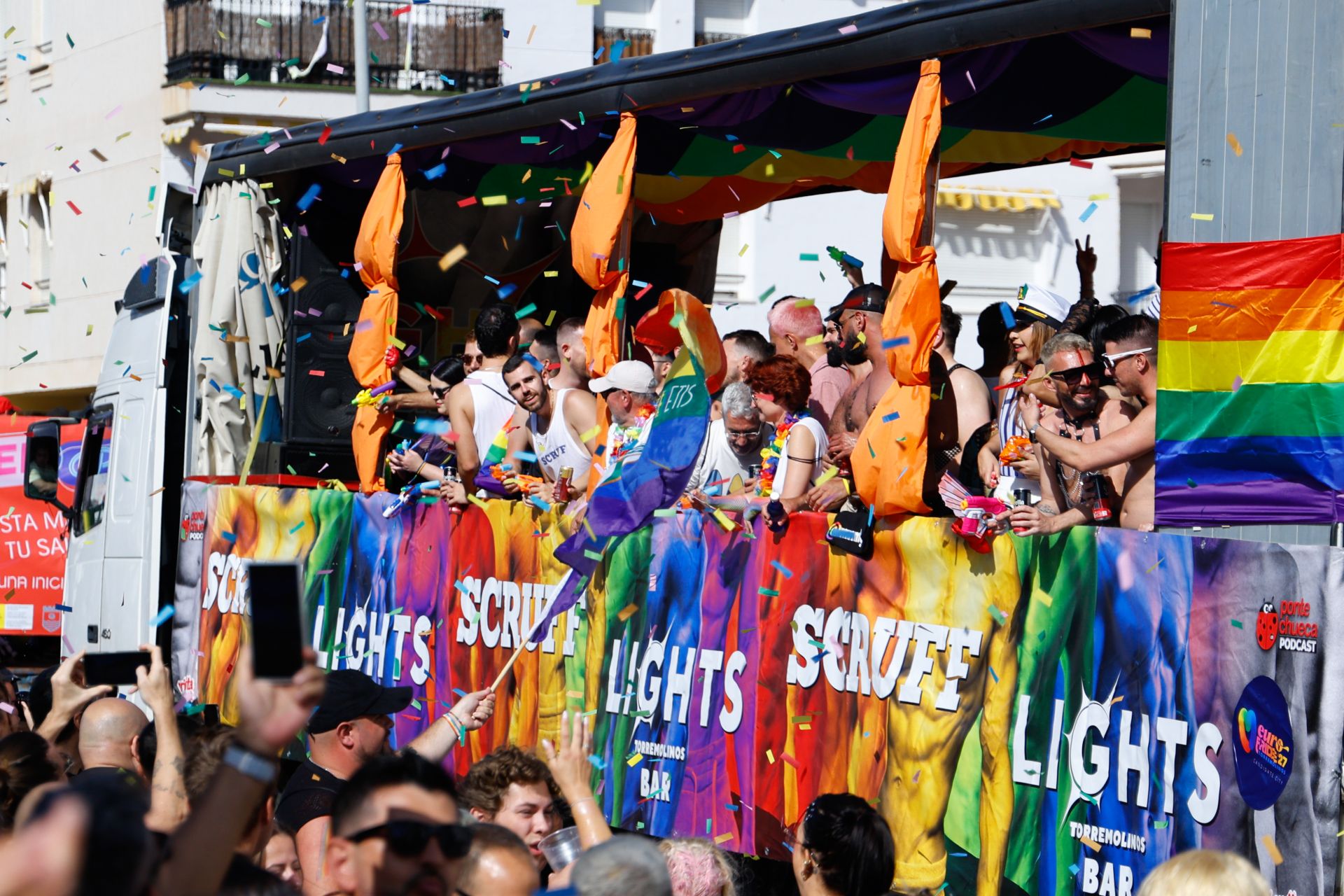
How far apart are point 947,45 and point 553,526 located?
2.76 m

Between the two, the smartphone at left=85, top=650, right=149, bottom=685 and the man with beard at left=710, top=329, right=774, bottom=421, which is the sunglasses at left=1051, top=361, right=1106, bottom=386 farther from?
the smartphone at left=85, top=650, right=149, bottom=685

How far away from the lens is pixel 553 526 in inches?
307

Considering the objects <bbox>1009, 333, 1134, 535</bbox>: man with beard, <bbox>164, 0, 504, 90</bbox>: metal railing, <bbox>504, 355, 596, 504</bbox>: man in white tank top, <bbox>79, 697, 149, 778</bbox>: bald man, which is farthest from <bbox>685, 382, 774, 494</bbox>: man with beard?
<bbox>164, 0, 504, 90</bbox>: metal railing

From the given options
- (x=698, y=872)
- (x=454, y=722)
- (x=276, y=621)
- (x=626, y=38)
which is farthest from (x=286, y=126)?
(x=276, y=621)

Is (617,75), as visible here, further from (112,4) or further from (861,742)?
(112,4)

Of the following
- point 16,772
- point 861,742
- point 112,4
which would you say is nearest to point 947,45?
point 861,742

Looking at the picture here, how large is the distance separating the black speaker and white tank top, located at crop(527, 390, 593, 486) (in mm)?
2346

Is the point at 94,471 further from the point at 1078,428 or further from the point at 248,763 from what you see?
the point at 248,763

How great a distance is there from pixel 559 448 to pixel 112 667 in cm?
427

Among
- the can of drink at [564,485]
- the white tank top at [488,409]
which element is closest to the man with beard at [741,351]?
the can of drink at [564,485]

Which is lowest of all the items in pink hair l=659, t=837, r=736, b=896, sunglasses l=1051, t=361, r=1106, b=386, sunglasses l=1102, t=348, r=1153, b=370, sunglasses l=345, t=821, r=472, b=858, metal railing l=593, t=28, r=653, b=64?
pink hair l=659, t=837, r=736, b=896

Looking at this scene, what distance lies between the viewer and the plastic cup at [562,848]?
460cm

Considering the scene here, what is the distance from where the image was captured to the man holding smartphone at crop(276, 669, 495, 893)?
16.7 ft

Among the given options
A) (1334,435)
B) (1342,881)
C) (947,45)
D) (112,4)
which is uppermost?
(112,4)
